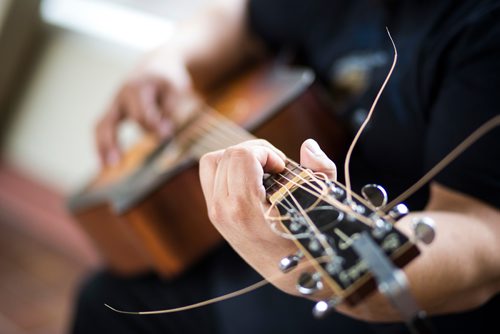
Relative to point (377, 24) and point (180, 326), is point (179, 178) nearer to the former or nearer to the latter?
point (180, 326)

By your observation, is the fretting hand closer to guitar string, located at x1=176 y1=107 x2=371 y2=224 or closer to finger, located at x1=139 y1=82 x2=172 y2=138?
guitar string, located at x1=176 y1=107 x2=371 y2=224

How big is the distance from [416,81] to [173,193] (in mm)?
362

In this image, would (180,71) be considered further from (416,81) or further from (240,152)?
(240,152)

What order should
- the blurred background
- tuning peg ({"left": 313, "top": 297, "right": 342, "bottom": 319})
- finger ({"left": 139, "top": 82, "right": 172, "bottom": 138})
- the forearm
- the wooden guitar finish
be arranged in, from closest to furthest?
1. tuning peg ({"left": 313, "top": 297, "right": 342, "bottom": 319})
2. the forearm
3. the wooden guitar finish
4. finger ({"left": 139, "top": 82, "right": 172, "bottom": 138})
5. the blurred background

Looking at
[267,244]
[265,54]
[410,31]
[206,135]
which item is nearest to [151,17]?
[265,54]

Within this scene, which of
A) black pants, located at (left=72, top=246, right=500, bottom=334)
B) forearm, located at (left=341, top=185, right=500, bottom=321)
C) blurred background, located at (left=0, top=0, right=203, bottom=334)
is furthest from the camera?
blurred background, located at (left=0, top=0, right=203, bottom=334)

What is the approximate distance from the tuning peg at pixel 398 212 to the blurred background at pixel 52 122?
1.21 meters

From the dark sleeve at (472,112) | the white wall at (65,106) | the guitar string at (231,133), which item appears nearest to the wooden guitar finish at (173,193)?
the guitar string at (231,133)

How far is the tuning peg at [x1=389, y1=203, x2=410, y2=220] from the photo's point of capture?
38 centimetres

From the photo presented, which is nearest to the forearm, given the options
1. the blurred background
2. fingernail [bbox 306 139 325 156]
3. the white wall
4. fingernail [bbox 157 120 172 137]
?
fingernail [bbox 306 139 325 156]

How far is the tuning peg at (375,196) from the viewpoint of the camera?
0.39 metres

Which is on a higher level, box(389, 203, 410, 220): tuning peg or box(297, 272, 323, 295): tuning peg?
box(389, 203, 410, 220): tuning peg

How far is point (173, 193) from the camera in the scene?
32.0 inches

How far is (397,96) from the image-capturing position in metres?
0.69
